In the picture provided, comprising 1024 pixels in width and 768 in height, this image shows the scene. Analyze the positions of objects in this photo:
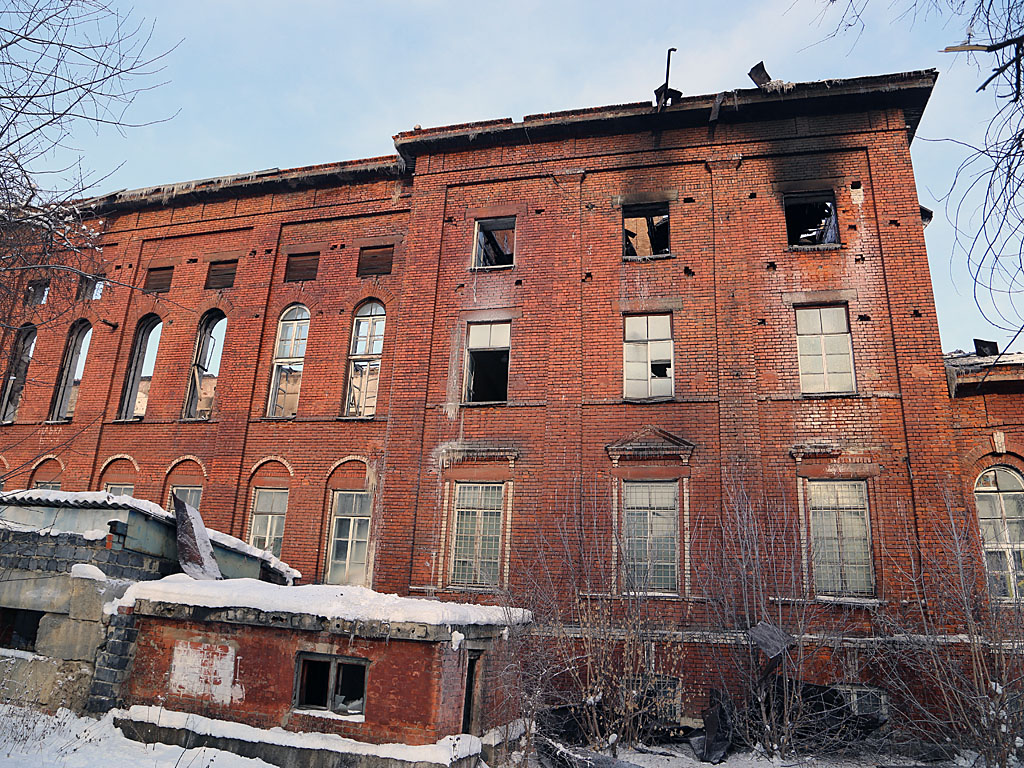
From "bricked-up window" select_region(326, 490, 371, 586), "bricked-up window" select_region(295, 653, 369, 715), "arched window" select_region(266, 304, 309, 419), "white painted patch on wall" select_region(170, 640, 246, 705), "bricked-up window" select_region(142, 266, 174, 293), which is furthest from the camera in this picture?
"bricked-up window" select_region(142, 266, 174, 293)

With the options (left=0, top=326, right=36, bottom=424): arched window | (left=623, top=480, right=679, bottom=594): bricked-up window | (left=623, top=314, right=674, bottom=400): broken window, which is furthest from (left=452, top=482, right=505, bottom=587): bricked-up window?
(left=0, top=326, right=36, bottom=424): arched window

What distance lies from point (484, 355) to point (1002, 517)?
408 inches

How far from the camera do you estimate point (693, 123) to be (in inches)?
606

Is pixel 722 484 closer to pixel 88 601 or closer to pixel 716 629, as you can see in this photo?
pixel 716 629

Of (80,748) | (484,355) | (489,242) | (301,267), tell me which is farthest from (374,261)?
(80,748)

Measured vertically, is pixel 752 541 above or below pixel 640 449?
below

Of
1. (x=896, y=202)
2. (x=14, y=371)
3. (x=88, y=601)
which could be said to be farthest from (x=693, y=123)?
(x=14, y=371)

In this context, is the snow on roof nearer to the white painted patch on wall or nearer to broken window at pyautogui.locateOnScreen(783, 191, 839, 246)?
the white painted patch on wall

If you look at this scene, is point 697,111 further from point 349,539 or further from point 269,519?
point 269,519

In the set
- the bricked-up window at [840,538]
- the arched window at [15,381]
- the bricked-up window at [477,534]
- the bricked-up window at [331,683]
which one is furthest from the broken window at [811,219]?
the arched window at [15,381]

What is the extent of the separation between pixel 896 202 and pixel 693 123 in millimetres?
4361

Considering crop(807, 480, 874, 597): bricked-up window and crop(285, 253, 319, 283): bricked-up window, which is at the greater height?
crop(285, 253, 319, 283): bricked-up window

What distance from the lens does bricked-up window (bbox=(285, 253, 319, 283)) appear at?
701 inches

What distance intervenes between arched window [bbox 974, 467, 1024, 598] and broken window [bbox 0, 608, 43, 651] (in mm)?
15530
